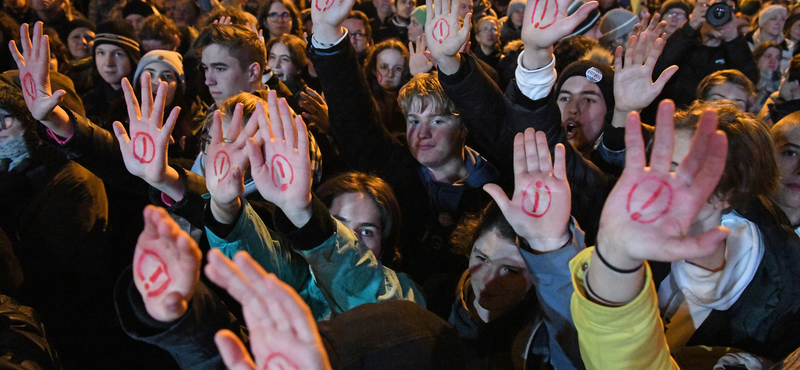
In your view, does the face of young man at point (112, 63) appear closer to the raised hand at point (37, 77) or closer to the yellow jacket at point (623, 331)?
the raised hand at point (37, 77)

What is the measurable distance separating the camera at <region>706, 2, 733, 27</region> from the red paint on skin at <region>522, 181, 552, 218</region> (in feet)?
11.0

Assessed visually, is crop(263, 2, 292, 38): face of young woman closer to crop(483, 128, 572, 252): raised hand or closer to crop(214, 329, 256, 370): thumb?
crop(483, 128, 572, 252): raised hand

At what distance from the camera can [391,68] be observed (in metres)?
3.91

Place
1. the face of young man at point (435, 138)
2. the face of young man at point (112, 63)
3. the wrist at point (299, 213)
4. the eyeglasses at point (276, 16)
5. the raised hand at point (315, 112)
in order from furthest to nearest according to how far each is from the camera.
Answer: the eyeglasses at point (276, 16) < the face of young man at point (112, 63) < the raised hand at point (315, 112) < the face of young man at point (435, 138) < the wrist at point (299, 213)

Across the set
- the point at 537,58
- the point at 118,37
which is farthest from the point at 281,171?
the point at 118,37

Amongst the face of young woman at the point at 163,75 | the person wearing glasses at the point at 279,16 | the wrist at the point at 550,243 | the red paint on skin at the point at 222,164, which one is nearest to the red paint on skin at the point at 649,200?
the wrist at the point at 550,243

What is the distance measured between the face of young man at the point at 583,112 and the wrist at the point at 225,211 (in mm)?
1765

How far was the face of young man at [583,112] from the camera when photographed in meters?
2.59

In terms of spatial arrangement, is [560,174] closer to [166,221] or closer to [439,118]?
A: [166,221]

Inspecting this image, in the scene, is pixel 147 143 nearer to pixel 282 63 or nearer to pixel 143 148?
pixel 143 148

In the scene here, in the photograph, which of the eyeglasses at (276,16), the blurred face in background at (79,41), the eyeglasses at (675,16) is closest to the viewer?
the blurred face in background at (79,41)

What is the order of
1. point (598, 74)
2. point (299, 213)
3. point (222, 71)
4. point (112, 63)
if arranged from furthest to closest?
point (112, 63)
point (222, 71)
point (598, 74)
point (299, 213)

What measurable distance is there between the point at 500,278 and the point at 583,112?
133 centimetres

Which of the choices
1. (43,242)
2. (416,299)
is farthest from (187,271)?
(43,242)
